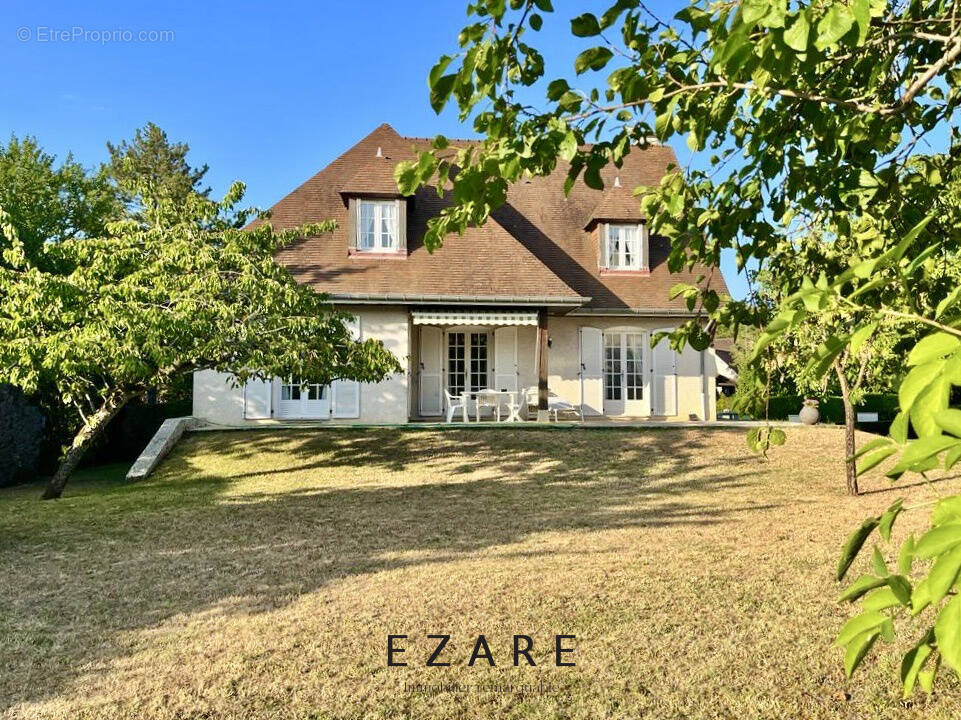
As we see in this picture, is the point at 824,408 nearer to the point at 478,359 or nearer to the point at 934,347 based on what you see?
the point at 478,359

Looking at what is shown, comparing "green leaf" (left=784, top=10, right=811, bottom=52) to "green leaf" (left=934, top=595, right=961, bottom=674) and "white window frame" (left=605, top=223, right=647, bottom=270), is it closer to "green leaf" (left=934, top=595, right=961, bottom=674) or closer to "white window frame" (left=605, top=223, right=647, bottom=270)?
"green leaf" (left=934, top=595, right=961, bottom=674)

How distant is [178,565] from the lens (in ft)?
21.3

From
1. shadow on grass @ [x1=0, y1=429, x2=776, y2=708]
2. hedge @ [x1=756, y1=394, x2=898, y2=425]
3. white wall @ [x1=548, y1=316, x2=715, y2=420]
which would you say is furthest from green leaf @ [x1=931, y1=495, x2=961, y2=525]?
hedge @ [x1=756, y1=394, x2=898, y2=425]

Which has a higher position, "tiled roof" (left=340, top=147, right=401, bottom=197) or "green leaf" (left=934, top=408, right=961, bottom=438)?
"tiled roof" (left=340, top=147, right=401, bottom=197)

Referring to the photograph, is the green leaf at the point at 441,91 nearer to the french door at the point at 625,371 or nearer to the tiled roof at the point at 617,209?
the french door at the point at 625,371

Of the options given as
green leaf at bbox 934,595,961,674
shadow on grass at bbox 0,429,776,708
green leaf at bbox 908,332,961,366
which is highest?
green leaf at bbox 908,332,961,366

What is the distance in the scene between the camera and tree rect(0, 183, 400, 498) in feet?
30.7

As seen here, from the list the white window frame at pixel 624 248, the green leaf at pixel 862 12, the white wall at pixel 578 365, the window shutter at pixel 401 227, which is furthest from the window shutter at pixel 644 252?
the green leaf at pixel 862 12

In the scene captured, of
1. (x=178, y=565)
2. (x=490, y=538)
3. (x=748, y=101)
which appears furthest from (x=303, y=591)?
(x=748, y=101)

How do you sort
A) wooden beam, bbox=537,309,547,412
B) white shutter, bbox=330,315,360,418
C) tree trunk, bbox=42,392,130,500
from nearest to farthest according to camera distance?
tree trunk, bbox=42,392,130,500
wooden beam, bbox=537,309,547,412
white shutter, bbox=330,315,360,418

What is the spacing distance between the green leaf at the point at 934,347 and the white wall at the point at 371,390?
15.7 metres

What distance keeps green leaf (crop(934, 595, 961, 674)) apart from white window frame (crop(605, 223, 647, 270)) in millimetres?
18427

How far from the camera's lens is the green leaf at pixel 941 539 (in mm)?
Answer: 980

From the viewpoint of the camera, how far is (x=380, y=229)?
57.9 feet
